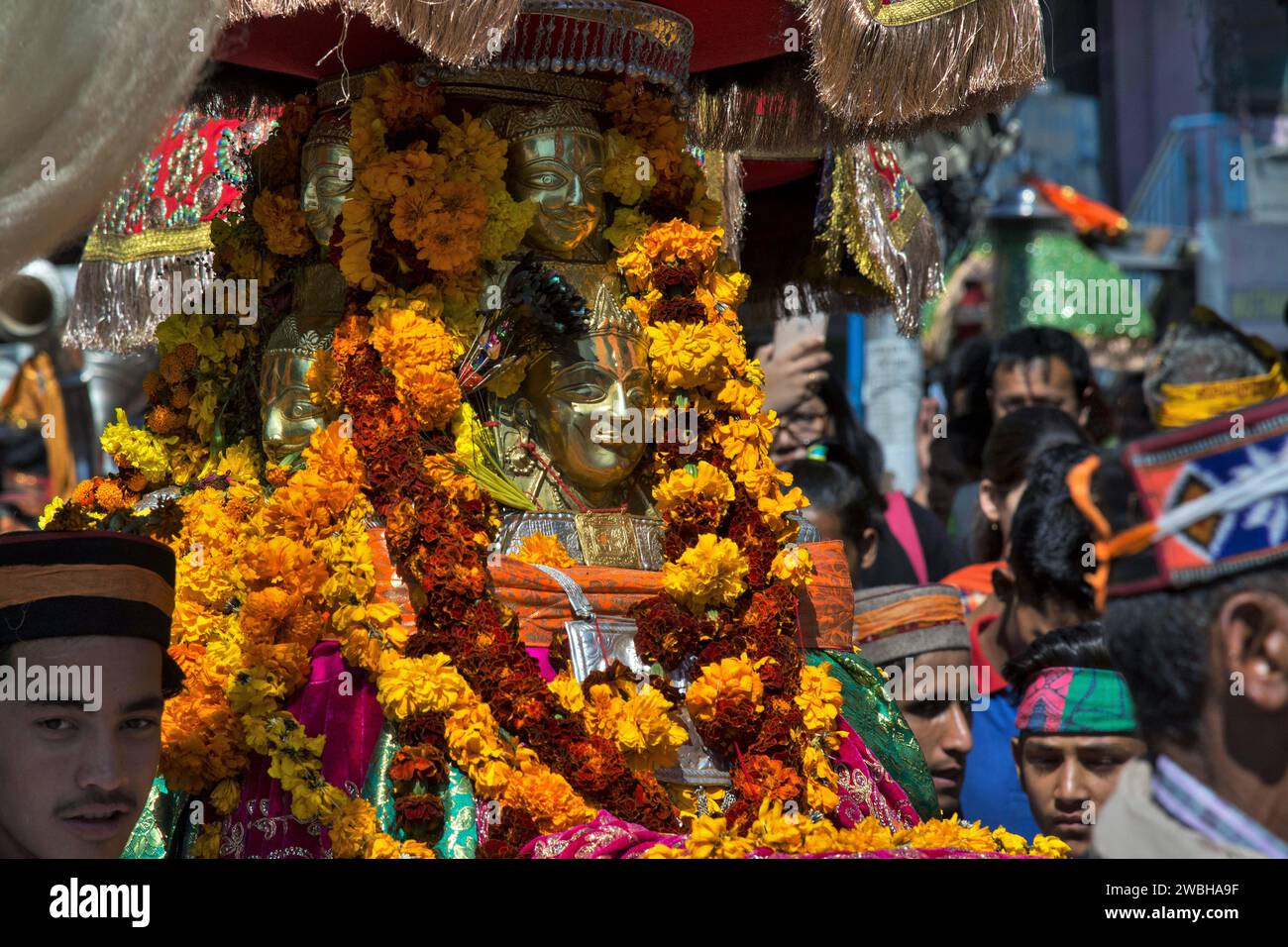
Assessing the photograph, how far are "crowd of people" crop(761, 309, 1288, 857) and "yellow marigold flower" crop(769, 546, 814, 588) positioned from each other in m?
0.64

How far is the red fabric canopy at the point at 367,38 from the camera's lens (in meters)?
4.11

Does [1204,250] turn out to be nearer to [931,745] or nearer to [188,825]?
[931,745]

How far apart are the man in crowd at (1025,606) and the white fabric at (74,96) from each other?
2.78 meters

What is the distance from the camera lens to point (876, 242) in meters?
5.07

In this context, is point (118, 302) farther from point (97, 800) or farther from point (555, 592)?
point (97, 800)

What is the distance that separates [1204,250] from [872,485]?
33.5 ft

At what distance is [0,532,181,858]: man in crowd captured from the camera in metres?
3.22

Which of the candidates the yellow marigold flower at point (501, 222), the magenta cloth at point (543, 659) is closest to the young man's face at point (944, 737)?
the magenta cloth at point (543, 659)

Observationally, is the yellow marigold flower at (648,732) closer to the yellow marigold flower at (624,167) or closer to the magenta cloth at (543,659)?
the magenta cloth at (543,659)

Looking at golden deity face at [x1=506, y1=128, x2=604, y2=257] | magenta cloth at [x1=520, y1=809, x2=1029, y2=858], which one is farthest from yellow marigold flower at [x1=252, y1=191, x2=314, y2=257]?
magenta cloth at [x1=520, y1=809, x2=1029, y2=858]

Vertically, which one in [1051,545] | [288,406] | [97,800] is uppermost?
[288,406]

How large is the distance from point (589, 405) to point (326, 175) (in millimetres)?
790

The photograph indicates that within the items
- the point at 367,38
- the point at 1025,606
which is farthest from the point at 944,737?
the point at 367,38
